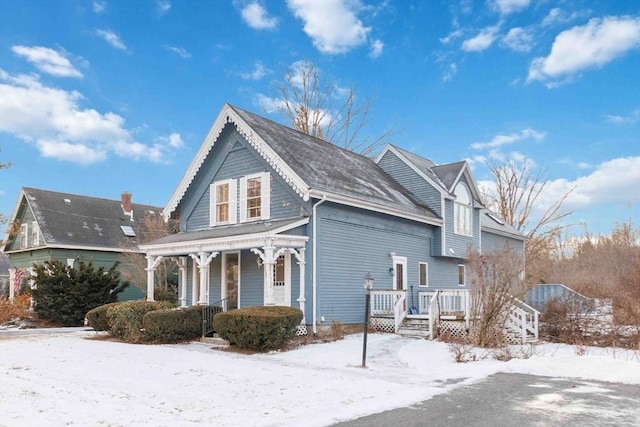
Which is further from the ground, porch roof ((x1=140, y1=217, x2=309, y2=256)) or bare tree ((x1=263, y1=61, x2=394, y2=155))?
bare tree ((x1=263, y1=61, x2=394, y2=155))

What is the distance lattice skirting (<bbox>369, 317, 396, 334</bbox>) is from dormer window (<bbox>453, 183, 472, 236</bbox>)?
21.9 ft

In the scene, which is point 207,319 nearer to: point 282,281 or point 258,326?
point 282,281

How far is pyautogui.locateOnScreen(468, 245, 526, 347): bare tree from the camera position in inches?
571

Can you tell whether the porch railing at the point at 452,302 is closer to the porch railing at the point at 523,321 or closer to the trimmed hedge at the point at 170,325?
the porch railing at the point at 523,321

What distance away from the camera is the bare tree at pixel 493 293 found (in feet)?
47.6

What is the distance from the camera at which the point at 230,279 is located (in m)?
19.0

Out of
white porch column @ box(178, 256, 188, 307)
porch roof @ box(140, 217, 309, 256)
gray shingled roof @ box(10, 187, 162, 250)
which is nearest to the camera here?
porch roof @ box(140, 217, 309, 256)

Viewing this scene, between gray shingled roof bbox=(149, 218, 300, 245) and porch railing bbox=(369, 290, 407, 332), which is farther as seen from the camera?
porch railing bbox=(369, 290, 407, 332)

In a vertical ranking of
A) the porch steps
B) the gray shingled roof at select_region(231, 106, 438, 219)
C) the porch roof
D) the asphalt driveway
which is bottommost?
the asphalt driveway

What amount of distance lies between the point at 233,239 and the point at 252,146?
12.6 feet

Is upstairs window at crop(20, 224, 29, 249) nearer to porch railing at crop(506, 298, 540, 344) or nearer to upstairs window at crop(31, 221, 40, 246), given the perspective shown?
upstairs window at crop(31, 221, 40, 246)

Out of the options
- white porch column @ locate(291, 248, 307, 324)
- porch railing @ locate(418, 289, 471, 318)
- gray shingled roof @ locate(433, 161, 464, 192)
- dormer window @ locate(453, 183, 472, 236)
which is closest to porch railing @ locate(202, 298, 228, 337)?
white porch column @ locate(291, 248, 307, 324)

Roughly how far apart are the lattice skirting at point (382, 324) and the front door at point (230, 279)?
184 inches

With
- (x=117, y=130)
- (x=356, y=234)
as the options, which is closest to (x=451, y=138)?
(x=356, y=234)
